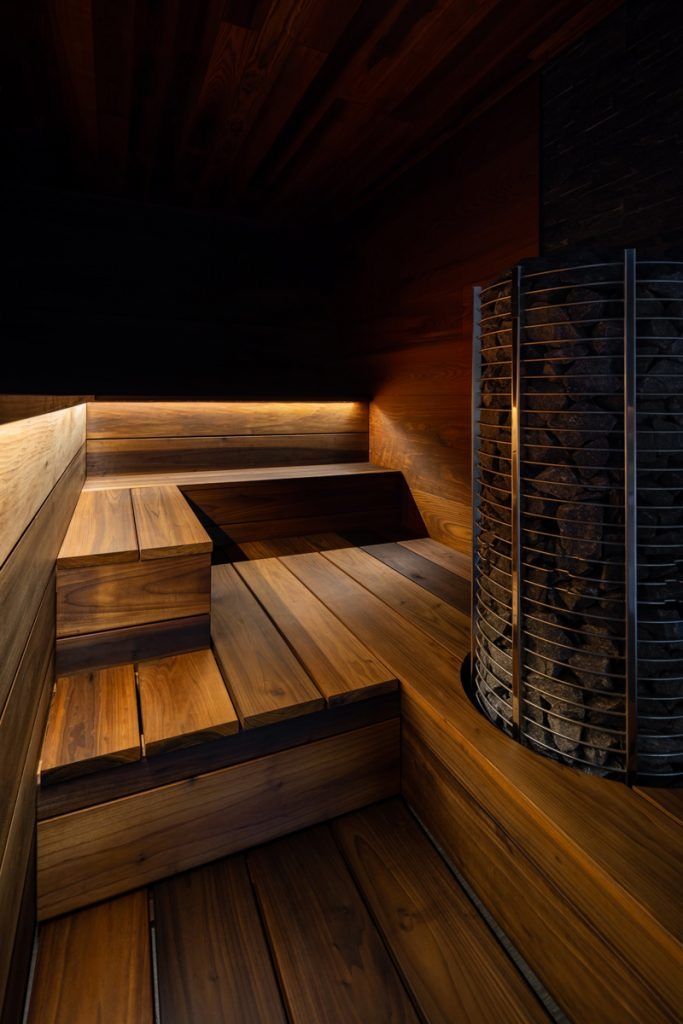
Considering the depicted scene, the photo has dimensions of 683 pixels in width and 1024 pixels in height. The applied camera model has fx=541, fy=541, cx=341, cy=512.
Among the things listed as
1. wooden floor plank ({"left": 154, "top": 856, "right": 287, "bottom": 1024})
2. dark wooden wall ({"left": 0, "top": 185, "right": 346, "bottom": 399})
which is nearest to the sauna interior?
wooden floor plank ({"left": 154, "top": 856, "right": 287, "bottom": 1024})

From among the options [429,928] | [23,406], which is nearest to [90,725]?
[23,406]

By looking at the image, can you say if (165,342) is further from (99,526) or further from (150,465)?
(99,526)

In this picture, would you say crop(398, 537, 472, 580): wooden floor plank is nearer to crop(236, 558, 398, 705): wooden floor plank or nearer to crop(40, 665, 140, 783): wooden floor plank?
crop(236, 558, 398, 705): wooden floor plank

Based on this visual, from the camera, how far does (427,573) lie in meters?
2.13

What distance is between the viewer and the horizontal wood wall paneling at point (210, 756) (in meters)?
1.05

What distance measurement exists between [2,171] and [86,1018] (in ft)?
10.8

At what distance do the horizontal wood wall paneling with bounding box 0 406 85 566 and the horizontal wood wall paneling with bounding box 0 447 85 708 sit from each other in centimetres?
3

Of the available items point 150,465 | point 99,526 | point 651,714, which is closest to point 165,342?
point 150,465

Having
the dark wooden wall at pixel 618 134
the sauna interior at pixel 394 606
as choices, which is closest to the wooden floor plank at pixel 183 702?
the sauna interior at pixel 394 606

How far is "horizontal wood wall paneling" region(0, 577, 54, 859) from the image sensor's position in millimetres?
765

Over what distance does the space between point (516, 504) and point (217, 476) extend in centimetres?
194

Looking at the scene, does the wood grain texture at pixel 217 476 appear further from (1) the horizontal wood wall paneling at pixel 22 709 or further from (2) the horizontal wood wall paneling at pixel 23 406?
(1) the horizontal wood wall paneling at pixel 22 709

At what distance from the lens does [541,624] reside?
105 centimetres

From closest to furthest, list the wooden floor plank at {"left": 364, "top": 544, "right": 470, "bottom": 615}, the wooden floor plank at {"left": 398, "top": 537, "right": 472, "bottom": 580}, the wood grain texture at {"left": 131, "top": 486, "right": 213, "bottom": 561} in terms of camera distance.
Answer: the wood grain texture at {"left": 131, "top": 486, "right": 213, "bottom": 561}, the wooden floor plank at {"left": 364, "top": 544, "right": 470, "bottom": 615}, the wooden floor plank at {"left": 398, "top": 537, "right": 472, "bottom": 580}
